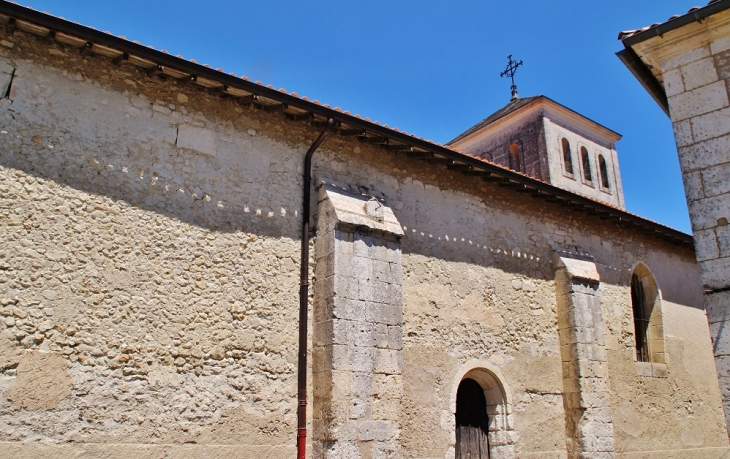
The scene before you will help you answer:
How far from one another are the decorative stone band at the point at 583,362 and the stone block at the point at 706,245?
465cm

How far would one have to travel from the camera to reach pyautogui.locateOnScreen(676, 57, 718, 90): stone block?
556 centimetres

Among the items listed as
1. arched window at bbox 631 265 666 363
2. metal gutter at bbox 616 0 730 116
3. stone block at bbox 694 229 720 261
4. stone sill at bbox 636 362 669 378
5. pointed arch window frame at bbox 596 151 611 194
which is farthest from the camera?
pointed arch window frame at bbox 596 151 611 194

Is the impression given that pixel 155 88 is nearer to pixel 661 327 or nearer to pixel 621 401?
pixel 621 401

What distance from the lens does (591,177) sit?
1780 centimetres

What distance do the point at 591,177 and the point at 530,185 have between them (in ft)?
29.5

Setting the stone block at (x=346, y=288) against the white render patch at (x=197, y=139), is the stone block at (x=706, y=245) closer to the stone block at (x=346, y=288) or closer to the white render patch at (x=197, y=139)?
the stone block at (x=346, y=288)

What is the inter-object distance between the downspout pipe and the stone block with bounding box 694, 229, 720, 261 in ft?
13.4

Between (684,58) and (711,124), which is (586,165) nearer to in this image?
(684,58)

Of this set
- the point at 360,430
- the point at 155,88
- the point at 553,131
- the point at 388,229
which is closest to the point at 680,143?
the point at 388,229

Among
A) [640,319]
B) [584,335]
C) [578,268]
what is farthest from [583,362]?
[640,319]

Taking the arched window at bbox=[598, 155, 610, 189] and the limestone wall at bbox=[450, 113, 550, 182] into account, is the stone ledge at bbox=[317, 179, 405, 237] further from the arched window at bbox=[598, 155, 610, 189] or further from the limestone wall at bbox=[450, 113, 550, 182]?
the arched window at bbox=[598, 155, 610, 189]

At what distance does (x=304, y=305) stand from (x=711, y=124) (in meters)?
4.57

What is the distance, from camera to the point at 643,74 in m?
6.20

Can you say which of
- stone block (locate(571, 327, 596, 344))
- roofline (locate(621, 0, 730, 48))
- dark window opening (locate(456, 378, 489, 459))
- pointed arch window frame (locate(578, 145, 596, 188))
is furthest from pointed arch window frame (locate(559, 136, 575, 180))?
roofline (locate(621, 0, 730, 48))
